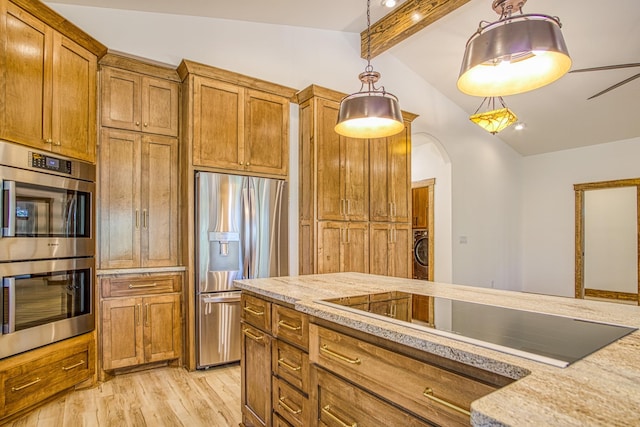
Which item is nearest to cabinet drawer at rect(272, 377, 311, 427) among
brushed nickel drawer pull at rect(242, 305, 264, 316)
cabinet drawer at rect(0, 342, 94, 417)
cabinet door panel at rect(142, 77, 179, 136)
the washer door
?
brushed nickel drawer pull at rect(242, 305, 264, 316)

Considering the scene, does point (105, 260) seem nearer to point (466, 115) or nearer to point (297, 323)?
point (297, 323)

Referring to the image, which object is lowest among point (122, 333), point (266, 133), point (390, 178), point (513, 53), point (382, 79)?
point (122, 333)

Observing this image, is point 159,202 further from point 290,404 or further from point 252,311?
point 290,404

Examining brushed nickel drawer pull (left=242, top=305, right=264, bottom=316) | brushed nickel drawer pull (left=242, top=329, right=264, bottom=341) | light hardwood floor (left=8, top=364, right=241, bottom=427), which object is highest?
brushed nickel drawer pull (left=242, top=305, right=264, bottom=316)

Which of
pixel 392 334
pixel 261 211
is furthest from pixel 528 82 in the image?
pixel 261 211

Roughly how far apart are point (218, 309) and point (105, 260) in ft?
3.34

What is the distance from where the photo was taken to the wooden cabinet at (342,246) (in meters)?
3.78

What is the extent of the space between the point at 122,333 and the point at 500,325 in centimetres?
292

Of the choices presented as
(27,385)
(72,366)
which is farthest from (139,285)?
(27,385)

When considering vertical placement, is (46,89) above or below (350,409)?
above

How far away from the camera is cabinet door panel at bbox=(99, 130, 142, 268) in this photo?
3.05 m

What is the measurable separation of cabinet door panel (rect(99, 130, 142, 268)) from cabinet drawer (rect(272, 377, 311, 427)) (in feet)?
6.37

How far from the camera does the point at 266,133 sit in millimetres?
3641

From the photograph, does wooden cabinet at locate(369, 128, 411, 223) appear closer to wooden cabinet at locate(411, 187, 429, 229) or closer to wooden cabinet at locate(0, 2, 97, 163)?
wooden cabinet at locate(411, 187, 429, 229)
